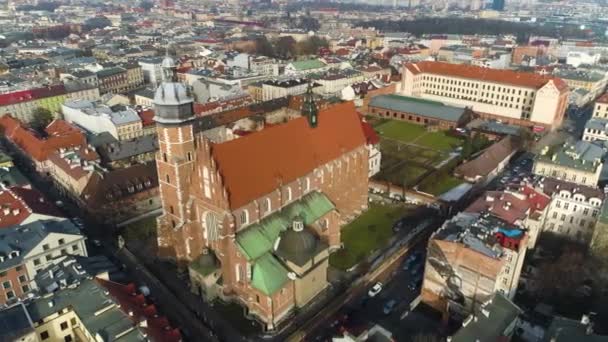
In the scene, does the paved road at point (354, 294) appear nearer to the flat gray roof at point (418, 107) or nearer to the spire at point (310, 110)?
the spire at point (310, 110)

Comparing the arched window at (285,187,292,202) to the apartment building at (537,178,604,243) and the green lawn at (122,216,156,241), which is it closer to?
the green lawn at (122,216,156,241)

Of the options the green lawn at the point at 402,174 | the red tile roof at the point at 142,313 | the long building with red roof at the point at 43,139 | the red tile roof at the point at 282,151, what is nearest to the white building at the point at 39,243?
the red tile roof at the point at 142,313

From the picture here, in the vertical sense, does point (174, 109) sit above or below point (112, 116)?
above

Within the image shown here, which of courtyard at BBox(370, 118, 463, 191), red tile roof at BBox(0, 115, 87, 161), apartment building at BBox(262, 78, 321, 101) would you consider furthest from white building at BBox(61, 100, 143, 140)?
courtyard at BBox(370, 118, 463, 191)

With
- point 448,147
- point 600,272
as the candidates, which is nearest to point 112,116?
point 448,147

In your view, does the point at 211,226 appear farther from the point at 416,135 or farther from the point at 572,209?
the point at 416,135

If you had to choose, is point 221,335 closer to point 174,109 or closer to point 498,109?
point 174,109
